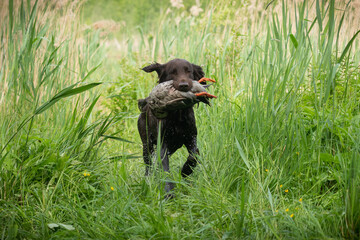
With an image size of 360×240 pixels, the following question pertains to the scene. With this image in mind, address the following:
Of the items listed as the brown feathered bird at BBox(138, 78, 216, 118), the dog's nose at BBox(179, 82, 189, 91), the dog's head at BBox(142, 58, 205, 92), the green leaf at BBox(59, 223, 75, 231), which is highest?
the dog's head at BBox(142, 58, 205, 92)

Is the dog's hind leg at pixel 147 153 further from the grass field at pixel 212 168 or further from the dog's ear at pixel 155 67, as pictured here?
the dog's ear at pixel 155 67

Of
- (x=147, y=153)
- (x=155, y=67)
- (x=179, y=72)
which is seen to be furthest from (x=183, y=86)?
(x=147, y=153)

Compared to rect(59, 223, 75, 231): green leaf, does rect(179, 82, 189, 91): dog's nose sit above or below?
above

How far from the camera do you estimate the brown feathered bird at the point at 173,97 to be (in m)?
3.28

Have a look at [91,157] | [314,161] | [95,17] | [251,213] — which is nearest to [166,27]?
[91,157]

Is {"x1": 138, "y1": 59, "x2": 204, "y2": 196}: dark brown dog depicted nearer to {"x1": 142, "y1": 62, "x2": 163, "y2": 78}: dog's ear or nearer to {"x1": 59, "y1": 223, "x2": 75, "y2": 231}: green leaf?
{"x1": 142, "y1": 62, "x2": 163, "y2": 78}: dog's ear

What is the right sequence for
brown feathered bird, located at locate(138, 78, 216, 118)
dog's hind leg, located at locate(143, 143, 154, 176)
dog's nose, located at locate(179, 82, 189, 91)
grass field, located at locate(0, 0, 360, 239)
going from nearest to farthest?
grass field, located at locate(0, 0, 360, 239), brown feathered bird, located at locate(138, 78, 216, 118), dog's nose, located at locate(179, 82, 189, 91), dog's hind leg, located at locate(143, 143, 154, 176)

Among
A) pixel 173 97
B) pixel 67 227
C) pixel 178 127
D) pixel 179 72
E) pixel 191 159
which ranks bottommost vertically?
pixel 67 227

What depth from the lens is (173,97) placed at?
3332mm

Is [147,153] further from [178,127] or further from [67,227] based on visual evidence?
[67,227]

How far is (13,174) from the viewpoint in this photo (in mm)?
3061

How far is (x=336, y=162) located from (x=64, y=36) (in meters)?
3.20

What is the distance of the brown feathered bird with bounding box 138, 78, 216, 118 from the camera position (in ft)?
10.7

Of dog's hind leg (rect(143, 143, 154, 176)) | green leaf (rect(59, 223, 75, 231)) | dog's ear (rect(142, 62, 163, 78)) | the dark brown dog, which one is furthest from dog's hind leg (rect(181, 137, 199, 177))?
green leaf (rect(59, 223, 75, 231))
